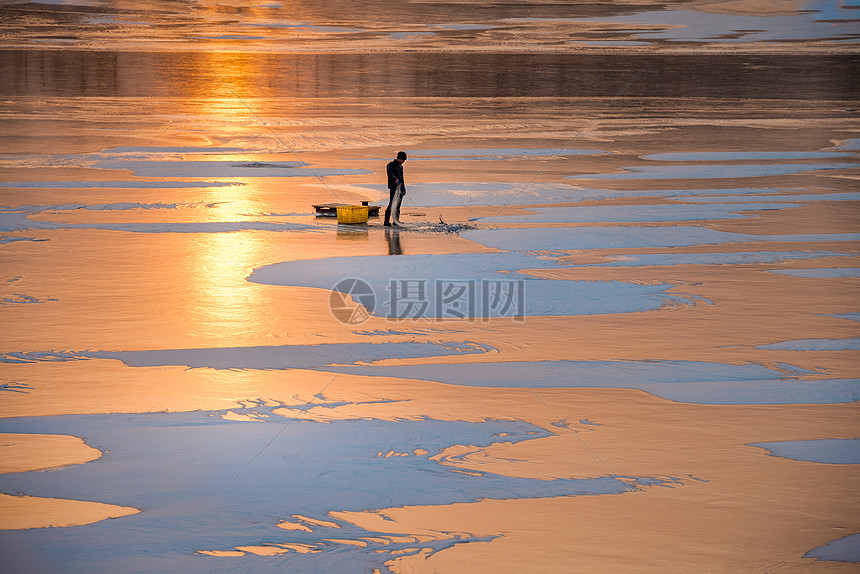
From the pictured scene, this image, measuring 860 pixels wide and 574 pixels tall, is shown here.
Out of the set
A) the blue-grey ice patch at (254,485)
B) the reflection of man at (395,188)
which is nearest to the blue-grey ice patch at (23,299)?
the blue-grey ice patch at (254,485)

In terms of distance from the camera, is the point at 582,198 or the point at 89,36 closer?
the point at 582,198

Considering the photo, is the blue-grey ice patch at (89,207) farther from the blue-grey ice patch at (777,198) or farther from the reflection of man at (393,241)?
the blue-grey ice patch at (777,198)

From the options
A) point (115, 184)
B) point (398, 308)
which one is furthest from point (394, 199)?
point (115, 184)

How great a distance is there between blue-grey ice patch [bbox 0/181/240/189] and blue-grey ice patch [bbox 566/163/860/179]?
5634 mm

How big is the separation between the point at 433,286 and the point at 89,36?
5008 cm

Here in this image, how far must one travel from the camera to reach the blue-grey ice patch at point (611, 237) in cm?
1344

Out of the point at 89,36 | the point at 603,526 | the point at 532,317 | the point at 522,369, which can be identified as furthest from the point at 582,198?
the point at 89,36

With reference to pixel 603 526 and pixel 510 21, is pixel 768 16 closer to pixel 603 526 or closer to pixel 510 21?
pixel 510 21

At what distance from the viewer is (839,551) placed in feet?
19.2

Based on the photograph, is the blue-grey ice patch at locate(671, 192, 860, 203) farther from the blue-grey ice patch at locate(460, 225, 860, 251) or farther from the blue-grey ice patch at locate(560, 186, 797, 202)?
the blue-grey ice patch at locate(460, 225, 860, 251)

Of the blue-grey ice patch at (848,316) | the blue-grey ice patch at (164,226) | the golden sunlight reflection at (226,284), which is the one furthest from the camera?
the blue-grey ice patch at (164,226)

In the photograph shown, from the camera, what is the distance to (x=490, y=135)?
79.9ft

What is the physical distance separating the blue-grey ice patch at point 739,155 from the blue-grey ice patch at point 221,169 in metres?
5.75

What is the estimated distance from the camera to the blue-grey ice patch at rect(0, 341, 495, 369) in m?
8.77
